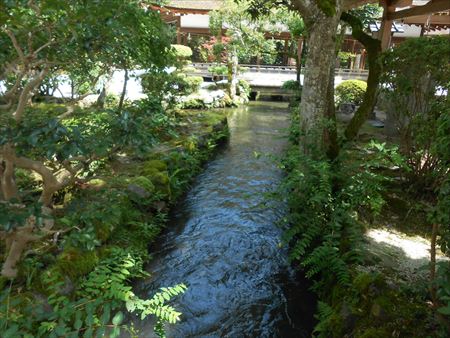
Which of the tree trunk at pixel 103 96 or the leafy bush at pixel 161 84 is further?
the tree trunk at pixel 103 96

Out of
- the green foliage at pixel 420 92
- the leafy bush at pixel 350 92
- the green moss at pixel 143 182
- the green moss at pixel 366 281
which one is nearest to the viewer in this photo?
the green moss at pixel 366 281

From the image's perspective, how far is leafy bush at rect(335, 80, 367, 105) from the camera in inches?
616

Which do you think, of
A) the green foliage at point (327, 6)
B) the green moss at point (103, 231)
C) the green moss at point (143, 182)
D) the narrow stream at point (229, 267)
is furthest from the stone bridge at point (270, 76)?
the green moss at point (103, 231)

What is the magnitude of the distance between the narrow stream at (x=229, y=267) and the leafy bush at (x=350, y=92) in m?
8.12

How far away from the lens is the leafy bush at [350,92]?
15656 millimetres

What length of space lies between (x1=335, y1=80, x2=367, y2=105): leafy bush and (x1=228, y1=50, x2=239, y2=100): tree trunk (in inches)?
261

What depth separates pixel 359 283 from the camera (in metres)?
4.03

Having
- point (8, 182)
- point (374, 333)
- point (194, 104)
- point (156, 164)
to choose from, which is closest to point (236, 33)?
point (194, 104)

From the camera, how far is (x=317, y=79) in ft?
20.0

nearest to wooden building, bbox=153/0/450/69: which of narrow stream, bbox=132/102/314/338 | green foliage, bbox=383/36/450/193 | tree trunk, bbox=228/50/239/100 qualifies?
tree trunk, bbox=228/50/239/100

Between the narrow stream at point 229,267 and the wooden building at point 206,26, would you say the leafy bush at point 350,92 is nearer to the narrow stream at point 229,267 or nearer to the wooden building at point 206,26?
the wooden building at point 206,26

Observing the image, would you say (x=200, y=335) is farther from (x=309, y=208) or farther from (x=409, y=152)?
(x=409, y=152)

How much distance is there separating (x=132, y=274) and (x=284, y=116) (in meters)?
14.8

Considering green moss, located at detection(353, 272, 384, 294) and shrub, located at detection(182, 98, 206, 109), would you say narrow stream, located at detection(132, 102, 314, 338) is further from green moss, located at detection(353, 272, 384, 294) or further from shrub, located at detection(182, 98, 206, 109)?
shrub, located at detection(182, 98, 206, 109)
